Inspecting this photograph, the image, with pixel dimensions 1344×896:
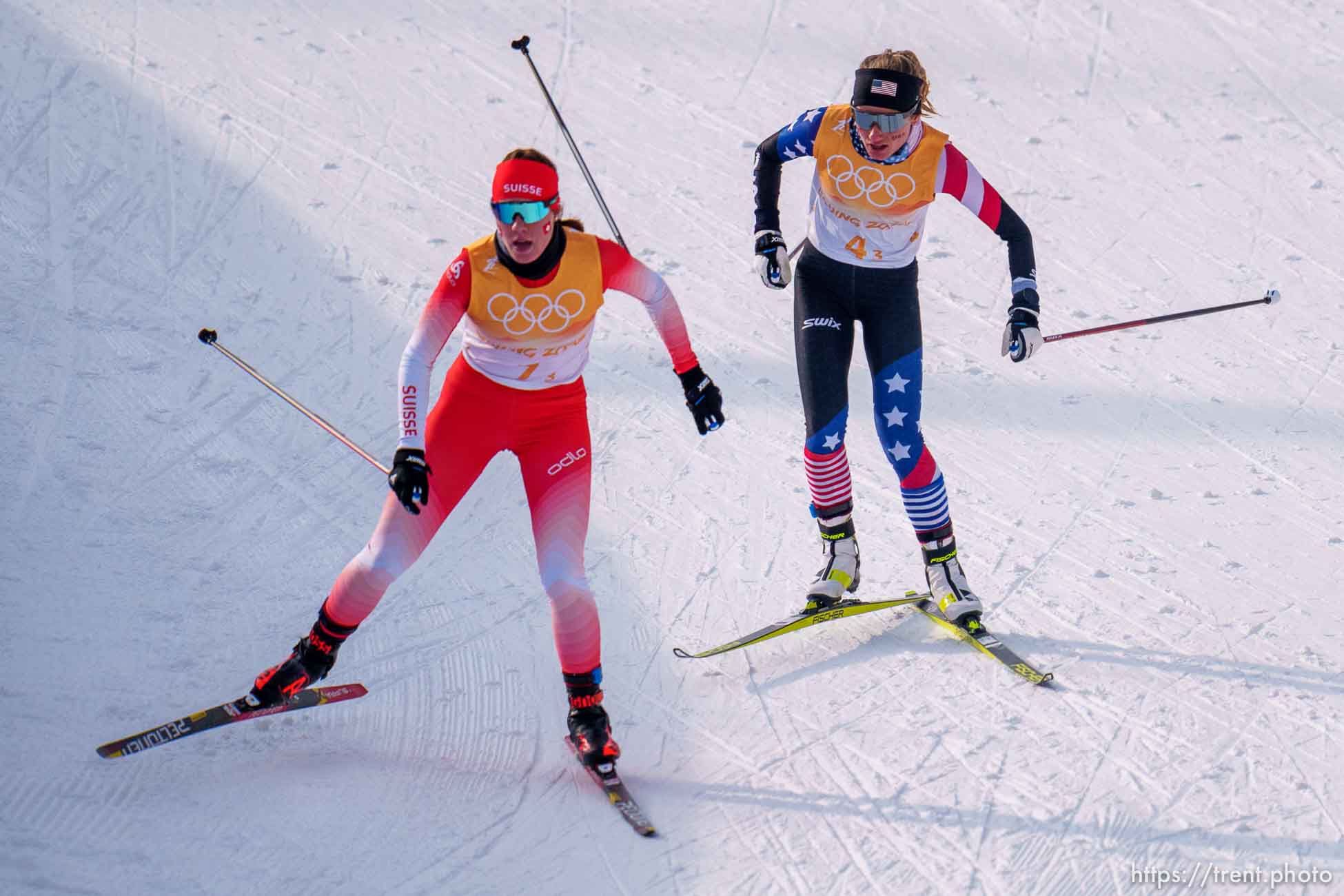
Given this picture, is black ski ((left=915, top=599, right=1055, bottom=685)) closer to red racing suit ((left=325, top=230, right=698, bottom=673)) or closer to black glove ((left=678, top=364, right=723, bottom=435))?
black glove ((left=678, top=364, right=723, bottom=435))

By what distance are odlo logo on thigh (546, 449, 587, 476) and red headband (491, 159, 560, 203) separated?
791 millimetres

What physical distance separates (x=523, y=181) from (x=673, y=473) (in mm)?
2518

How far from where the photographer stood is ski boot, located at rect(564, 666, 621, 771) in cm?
438

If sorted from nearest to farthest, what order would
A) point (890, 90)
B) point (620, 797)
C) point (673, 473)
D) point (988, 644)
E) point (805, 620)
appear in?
1. point (620, 797)
2. point (890, 90)
3. point (988, 644)
4. point (805, 620)
5. point (673, 473)

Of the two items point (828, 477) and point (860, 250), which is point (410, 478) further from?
point (860, 250)

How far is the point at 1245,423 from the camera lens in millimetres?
6664

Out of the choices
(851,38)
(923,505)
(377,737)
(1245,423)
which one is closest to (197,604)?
(377,737)

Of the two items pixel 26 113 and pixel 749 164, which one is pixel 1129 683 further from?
pixel 26 113

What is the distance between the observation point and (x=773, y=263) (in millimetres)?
4980

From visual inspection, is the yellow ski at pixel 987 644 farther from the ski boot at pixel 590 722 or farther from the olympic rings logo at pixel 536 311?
the olympic rings logo at pixel 536 311

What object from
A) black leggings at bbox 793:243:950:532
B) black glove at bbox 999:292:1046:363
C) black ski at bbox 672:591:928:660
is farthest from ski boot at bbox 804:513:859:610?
black glove at bbox 999:292:1046:363

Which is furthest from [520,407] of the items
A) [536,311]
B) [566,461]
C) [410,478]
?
[410,478]

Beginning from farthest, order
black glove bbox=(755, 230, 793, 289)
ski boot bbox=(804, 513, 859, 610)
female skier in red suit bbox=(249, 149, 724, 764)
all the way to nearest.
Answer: ski boot bbox=(804, 513, 859, 610) < black glove bbox=(755, 230, 793, 289) < female skier in red suit bbox=(249, 149, 724, 764)

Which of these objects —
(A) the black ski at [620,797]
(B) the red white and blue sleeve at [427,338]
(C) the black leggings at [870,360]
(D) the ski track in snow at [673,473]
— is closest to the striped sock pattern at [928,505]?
(C) the black leggings at [870,360]
